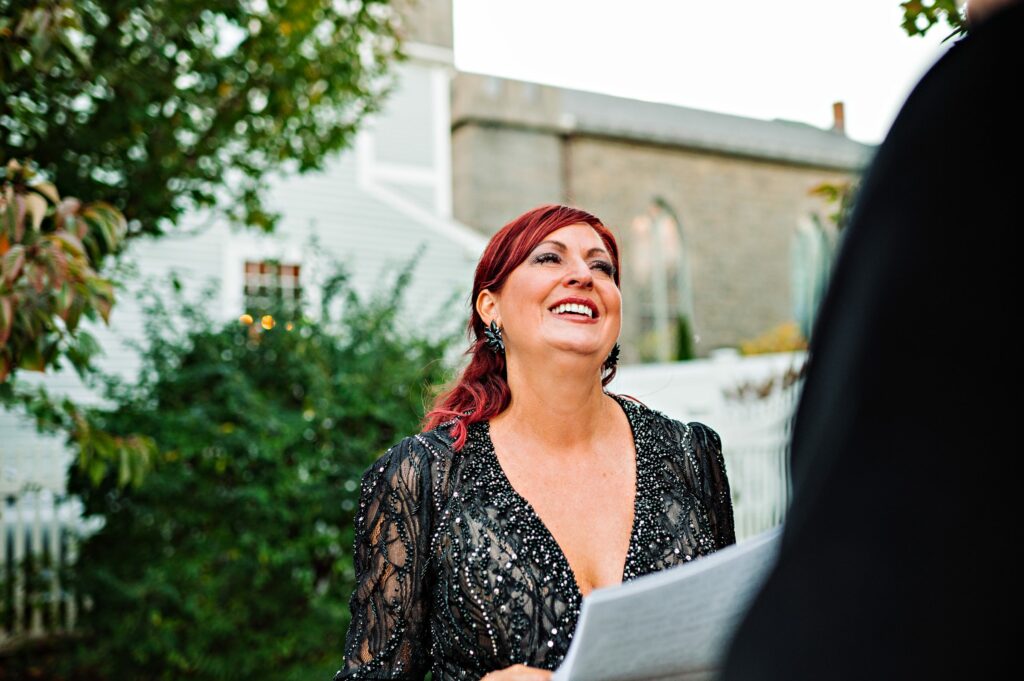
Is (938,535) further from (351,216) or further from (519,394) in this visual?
(351,216)

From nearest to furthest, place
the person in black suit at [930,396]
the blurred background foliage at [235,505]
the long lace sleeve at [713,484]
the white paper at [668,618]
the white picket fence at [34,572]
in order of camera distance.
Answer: the person in black suit at [930,396] → the white paper at [668,618] → the long lace sleeve at [713,484] → the blurred background foliage at [235,505] → the white picket fence at [34,572]

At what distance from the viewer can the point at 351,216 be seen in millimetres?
13266

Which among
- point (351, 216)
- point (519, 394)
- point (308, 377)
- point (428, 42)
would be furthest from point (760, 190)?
point (519, 394)

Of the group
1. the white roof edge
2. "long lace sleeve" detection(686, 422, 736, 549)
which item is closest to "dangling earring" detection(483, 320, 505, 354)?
"long lace sleeve" detection(686, 422, 736, 549)

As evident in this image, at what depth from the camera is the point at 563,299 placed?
6.66 ft

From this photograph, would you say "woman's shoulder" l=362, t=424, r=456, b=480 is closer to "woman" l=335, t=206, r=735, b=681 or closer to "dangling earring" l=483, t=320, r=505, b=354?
"woman" l=335, t=206, r=735, b=681

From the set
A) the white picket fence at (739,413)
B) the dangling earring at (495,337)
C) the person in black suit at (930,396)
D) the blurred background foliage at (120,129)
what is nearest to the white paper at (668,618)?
the person in black suit at (930,396)

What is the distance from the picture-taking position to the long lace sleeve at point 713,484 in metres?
2.09

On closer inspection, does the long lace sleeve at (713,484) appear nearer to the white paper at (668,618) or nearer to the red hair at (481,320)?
the red hair at (481,320)

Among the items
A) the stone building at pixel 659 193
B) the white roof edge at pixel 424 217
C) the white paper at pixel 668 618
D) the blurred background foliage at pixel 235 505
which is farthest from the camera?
the stone building at pixel 659 193

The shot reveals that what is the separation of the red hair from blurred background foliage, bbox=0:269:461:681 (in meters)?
3.07

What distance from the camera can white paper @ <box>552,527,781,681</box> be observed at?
103cm

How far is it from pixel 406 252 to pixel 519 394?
38.5ft

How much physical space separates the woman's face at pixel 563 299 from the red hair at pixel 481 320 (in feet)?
0.10
